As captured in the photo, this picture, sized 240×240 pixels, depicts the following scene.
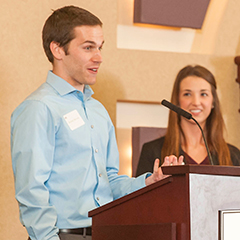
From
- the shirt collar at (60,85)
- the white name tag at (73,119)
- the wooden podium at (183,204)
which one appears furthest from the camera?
the shirt collar at (60,85)

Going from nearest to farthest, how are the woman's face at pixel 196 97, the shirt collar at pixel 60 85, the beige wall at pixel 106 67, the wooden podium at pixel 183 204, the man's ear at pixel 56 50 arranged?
1. the wooden podium at pixel 183 204
2. the shirt collar at pixel 60 85
3. the man's ear at pixel 56 50
4. the beige wall at pixel 106 67
5. the woman's face at pixel 196 97

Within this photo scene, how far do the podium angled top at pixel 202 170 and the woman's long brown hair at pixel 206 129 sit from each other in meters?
1.69

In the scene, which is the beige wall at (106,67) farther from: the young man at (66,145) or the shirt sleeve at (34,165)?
the shirt sleeve at (34,165)

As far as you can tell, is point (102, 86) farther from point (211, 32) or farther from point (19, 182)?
point (19, 182)

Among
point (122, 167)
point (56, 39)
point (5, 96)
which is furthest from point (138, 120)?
point (56, 39)

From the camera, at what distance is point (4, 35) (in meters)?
3.02

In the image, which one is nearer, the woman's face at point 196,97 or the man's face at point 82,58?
the man's face at point 82,58

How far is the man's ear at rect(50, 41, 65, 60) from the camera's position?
1.99 metres

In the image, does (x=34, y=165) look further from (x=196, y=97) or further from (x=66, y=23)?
(x=196, y=97)

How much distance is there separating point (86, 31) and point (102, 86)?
4.23 feet

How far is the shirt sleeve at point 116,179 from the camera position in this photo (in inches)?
72.7

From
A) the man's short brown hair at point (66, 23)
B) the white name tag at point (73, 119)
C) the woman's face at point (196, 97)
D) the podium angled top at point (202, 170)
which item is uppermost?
the woman's face at point (196, 97)

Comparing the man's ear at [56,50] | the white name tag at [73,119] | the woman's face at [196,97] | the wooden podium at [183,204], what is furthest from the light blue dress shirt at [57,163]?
the woman's face at [196,97]

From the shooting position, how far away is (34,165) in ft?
5.31
